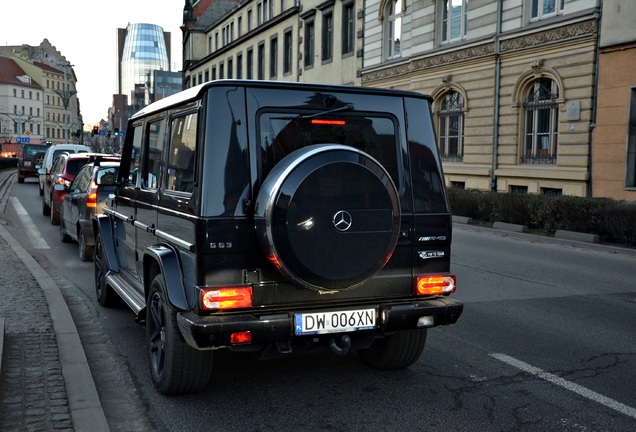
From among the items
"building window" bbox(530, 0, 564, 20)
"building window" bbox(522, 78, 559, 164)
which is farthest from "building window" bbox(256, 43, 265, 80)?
"building window" bbox(522, 78, 559, 164)

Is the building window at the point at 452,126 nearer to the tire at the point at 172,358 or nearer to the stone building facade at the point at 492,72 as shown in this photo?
the stone building facade at the point at 492,72

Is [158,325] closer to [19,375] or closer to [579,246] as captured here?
[19,375]

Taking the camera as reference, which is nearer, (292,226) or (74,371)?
(292,226)

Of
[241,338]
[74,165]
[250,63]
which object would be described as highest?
[250,63]

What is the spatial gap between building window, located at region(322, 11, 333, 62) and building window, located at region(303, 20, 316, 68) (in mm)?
1791

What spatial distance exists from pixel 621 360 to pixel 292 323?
3243 mm

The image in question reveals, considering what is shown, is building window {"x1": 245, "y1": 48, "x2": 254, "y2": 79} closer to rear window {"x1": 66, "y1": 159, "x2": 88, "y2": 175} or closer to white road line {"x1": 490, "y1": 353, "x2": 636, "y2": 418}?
rear window {"x1": 66, "y1": 159, "x2": 88, "y2": 175}

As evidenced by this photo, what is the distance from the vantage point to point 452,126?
29719 millimetres

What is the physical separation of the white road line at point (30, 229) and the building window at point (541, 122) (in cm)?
1671

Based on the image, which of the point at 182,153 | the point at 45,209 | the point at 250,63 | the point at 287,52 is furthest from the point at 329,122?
the point at 250,63

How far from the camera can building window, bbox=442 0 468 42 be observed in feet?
93.9

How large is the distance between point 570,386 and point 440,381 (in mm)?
968

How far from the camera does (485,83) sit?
88.7 ft

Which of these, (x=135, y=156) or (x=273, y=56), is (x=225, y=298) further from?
(x=273, y=56)
